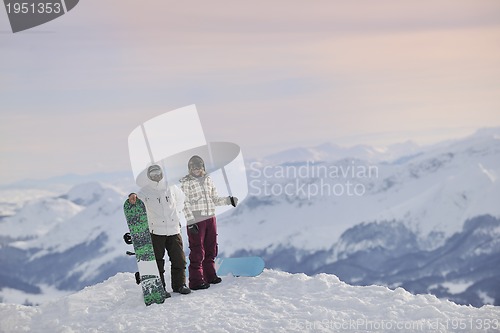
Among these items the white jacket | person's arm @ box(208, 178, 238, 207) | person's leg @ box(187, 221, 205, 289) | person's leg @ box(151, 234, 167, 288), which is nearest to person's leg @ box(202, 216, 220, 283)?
person's leg @ box(187, 221, 205, 289)

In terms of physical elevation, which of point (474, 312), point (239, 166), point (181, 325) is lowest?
point (474, 312)

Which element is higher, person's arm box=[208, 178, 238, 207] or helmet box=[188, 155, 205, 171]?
helmet box=[188, 155, 205, 171]

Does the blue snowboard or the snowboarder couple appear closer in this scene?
the snowboarder couple

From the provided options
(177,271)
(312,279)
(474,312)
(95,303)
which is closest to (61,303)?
(95,303)

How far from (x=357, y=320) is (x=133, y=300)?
4.92 meters

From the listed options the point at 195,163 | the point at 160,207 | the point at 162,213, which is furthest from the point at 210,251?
the point at 195,163

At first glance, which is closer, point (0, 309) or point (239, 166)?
point (0, 309)

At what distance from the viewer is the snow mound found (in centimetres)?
1092

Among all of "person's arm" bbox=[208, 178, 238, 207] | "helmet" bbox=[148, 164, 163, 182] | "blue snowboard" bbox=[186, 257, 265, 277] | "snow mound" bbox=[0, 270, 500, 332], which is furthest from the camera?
"blue snowboard" bbox=[186, 257, 265, 277]

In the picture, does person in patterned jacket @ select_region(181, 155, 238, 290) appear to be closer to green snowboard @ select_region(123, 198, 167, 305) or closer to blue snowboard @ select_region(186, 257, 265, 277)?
blue snowboard @ select_region(186, 257, 265, 277)

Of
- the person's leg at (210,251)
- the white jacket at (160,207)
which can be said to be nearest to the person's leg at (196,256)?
the person's leg at (210,251)

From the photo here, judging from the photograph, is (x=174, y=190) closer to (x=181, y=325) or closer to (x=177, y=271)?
(x=177, y=271)

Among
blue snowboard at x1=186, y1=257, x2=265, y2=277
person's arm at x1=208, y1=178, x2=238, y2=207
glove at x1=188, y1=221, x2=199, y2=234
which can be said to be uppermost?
person's arm at x1=208, y1=178, x2=238, y2=207

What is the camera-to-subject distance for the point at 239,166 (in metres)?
14.1
